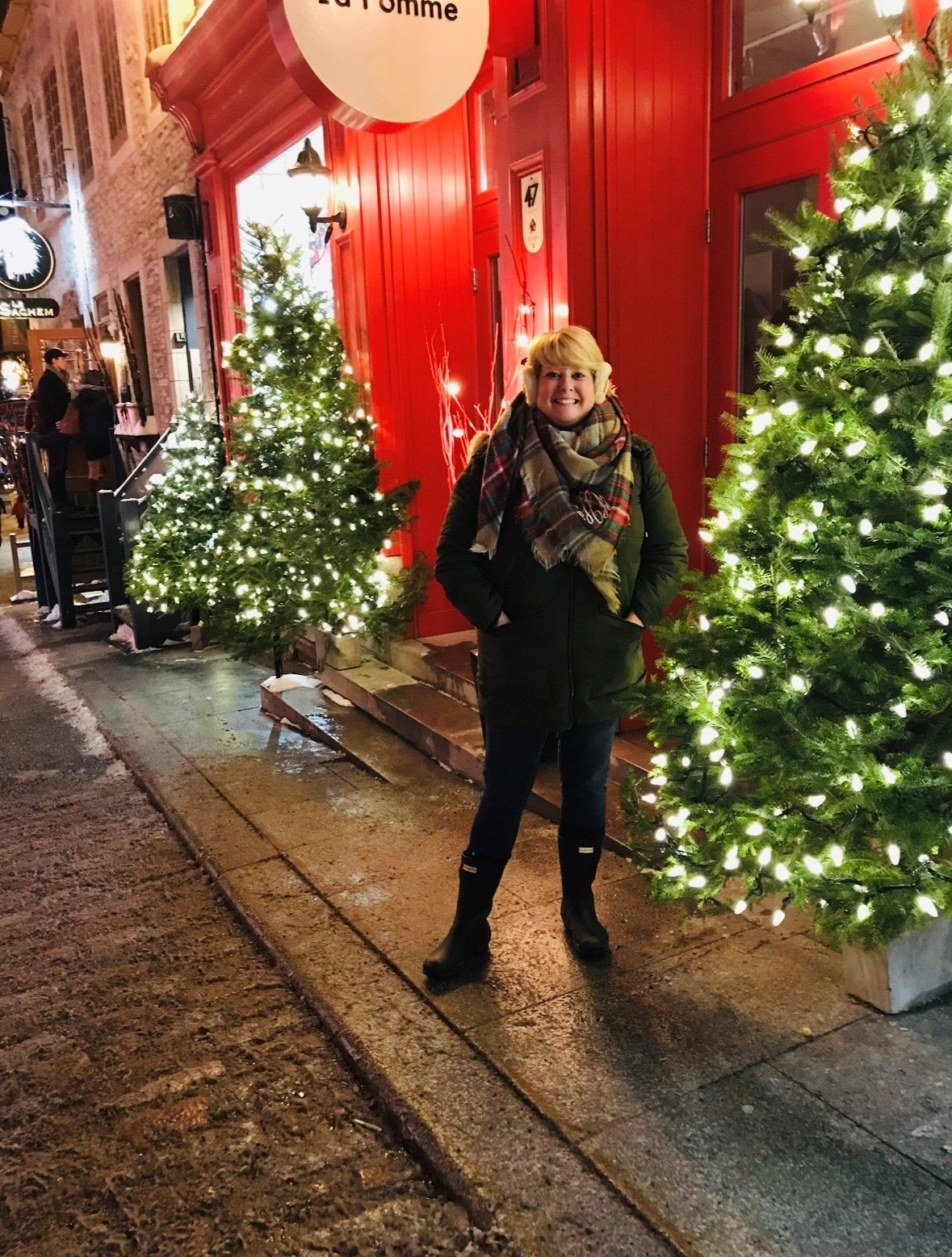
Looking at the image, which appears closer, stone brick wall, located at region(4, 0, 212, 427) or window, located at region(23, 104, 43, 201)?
stone brick wall, located at region(4, 0, 212, 427)

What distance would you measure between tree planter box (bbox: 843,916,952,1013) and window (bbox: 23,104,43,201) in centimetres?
1838

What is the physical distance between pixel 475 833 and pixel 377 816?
1.58 meters

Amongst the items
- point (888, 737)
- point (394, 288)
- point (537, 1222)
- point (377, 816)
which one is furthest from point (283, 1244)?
point (394, 288)

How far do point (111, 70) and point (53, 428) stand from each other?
15.0ft

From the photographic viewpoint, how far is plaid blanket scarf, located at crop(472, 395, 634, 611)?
305cm

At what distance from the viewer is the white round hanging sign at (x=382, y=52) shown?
4133 millimetres

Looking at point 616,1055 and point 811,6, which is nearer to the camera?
point 616,1055

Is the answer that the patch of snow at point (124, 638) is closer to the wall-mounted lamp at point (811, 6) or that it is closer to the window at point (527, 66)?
the window at point (527, 66)

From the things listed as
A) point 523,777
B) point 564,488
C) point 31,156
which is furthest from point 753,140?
point 31,156

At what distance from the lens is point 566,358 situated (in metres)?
3.04

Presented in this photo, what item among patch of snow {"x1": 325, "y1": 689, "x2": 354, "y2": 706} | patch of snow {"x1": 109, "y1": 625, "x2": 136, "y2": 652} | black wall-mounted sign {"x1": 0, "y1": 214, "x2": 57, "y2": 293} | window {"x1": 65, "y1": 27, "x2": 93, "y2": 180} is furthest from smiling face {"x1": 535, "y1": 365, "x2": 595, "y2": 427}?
black wall-mounted sign {"x1": 0, "y1": 214, "x2": 57, "y2": 293}

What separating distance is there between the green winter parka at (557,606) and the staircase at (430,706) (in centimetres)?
125

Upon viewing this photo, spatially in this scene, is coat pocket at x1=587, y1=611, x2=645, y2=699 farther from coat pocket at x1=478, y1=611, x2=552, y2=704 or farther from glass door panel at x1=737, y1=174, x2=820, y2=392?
glass door panel at x1=737, y1=174, x2=820, y2=392

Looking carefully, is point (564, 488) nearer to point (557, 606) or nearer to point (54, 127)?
point (557, 606)
